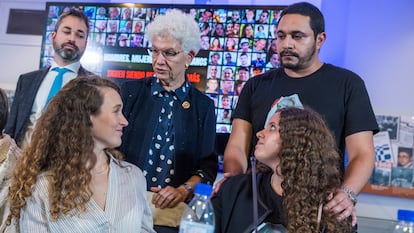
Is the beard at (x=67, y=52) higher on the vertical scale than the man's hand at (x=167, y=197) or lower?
higher

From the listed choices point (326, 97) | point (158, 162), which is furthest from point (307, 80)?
point (158, 162)

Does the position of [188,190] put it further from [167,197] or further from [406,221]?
[406,221]

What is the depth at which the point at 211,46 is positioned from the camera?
2.98 meters

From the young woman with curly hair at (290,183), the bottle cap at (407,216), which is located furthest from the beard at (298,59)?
the bottle cap at (407,216)

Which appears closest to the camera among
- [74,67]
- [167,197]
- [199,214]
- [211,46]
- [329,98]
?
[199,214]

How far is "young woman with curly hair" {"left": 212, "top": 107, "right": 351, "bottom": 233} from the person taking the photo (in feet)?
4.35

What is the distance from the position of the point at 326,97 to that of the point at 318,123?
Result: 258 millimetres

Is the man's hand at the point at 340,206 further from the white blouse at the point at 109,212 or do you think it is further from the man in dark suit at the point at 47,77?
the man in dark suit at the point at 47,77

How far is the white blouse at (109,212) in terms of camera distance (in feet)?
4.45

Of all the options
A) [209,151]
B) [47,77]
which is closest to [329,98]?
[209,151]

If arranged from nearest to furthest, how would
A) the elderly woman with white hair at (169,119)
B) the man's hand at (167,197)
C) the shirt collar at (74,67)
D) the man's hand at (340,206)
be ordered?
the man's hand at (340,206) → the man's hand at (167,197) → the elderly woman with white hair at (169,119) → the shirt collar at (74,67)

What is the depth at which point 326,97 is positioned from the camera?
5.52 feet

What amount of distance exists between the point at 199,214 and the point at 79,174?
418 millimetres

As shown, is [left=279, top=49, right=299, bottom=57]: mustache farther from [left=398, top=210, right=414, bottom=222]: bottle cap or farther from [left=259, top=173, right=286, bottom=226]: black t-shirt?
[left=398, top=210, right=414, bottom=222]: bottle cap
